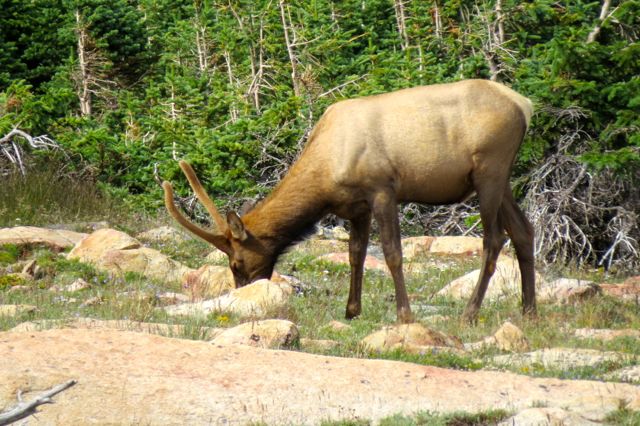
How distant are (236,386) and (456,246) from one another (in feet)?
26.5

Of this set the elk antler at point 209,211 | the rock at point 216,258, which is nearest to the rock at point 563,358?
the elk antler at point 209,211

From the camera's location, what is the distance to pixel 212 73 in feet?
72.4

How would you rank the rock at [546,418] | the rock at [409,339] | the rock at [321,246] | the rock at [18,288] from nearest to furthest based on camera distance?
the rock at [546,418]
the rock at [409,339]
the rock at [18,288]
the rock at [321,246]

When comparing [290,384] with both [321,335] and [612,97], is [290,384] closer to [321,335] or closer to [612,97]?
[321,335]

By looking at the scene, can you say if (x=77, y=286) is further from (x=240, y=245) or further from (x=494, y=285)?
(x=494, y=285)

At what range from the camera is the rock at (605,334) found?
853cm

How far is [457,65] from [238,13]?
4.34 metres

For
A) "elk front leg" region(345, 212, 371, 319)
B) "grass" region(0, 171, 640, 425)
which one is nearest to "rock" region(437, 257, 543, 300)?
"grass" region(0, 171, 640, 425)

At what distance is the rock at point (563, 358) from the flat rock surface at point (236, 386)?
0.76m

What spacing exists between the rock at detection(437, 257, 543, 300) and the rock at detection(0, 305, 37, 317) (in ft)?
13.1

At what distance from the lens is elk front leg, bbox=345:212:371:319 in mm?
10125

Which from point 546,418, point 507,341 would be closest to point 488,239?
point 507,341

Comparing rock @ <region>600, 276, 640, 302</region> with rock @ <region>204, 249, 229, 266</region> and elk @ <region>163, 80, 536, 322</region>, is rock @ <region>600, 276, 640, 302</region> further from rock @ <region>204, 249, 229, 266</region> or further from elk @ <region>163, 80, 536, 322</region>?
rock @ <region>204, 249, 229, 266</region>

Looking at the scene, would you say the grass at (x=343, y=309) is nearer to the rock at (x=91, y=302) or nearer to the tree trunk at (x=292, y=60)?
the rock at (x=91, y=302)
